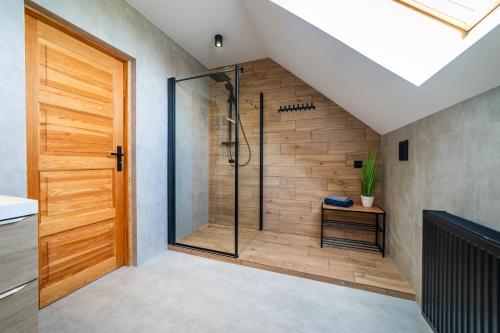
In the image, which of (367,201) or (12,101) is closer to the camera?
(12,101)

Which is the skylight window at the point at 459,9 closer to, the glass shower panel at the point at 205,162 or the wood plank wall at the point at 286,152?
the wood plank wall at the point at 286,152

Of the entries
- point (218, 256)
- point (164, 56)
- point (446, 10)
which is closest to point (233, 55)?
point (164, 56)

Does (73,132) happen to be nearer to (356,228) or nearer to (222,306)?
(222,306)

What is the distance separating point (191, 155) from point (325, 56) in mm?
1847

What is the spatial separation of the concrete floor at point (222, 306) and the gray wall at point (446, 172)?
1.45ft

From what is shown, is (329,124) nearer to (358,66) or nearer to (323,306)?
(358,66)

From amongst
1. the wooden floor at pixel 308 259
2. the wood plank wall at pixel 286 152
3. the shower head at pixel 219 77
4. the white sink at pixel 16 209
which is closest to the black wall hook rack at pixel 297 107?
the wood plank wall at pixel 286 152

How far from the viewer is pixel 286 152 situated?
2711 mm

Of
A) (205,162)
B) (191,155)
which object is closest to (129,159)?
(191,155)

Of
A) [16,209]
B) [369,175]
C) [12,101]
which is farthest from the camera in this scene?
[369,175]

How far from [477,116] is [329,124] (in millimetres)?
1573

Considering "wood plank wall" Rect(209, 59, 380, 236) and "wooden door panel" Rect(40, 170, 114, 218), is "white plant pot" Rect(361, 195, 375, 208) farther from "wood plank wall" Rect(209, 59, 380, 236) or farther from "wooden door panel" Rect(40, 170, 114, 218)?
"wooden door panel" Rect(40, 170, 114, 218)

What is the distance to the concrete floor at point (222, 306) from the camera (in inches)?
49.4

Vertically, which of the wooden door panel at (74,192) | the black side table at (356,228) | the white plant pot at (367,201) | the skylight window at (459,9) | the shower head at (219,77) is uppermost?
the shower head at (219,77)
